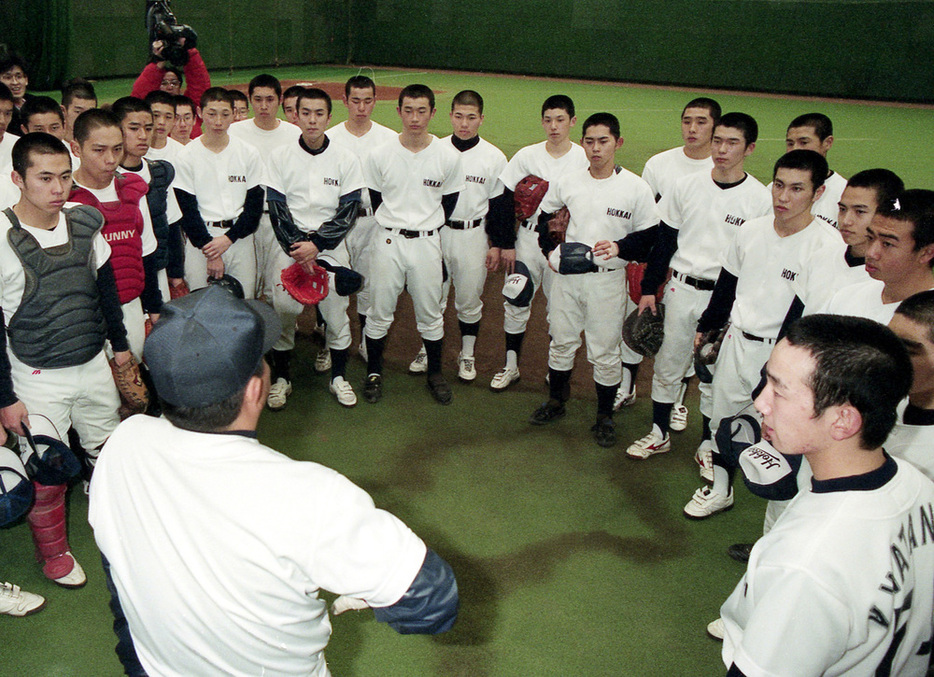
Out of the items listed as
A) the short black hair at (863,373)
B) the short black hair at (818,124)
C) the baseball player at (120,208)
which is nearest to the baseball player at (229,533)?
the short black hair at (863,373)

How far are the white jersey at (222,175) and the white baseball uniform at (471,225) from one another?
63.0 inches

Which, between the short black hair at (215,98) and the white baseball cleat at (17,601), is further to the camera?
the short black hair at (215,98)

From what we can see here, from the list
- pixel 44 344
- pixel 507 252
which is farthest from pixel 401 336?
pixel 44 344

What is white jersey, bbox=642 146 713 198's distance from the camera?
18.9 feet

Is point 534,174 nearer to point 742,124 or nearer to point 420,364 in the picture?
point 742,124

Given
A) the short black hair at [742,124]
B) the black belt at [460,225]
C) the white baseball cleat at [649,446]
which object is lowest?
the white baseball cleat at [649,446]

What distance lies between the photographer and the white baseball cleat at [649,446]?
502 centimetres

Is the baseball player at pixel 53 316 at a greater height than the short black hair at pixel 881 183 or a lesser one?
lesser

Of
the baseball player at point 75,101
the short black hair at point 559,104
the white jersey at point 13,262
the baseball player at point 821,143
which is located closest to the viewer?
the white jersey at point 13,262

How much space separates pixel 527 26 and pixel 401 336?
21.7 meters

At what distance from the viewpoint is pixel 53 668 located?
3.15 metres

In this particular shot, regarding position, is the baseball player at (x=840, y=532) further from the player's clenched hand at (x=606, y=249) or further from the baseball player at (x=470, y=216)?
the baseball player at (x=470, y=216)

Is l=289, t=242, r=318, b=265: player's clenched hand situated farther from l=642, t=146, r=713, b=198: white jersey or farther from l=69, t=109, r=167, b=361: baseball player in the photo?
l=642, t=146, r=713, b=198: white jersey

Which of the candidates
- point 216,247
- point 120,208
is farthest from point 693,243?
point 120,208
